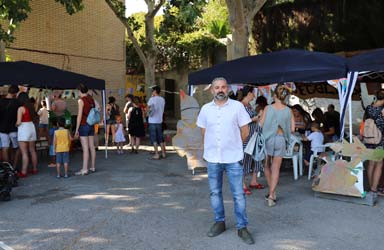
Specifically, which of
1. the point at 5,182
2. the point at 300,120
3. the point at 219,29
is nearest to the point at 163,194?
the point at 5,182

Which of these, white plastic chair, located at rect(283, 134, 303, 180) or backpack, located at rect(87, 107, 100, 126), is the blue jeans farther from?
backpack, located at rect(87, 107, 100, 126)

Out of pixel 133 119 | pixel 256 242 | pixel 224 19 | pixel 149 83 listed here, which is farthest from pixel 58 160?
pixel 224 19

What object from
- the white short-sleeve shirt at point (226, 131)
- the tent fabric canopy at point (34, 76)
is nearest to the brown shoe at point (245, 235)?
the white short-sleeve shirt at point (226, 131)

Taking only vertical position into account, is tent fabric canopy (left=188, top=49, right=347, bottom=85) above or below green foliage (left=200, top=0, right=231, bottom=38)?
below

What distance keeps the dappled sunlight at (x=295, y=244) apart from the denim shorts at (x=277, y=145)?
1.51 meters

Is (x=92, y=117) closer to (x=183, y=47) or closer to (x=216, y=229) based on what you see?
(x=216, y=229)

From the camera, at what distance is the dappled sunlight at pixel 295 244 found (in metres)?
4.25

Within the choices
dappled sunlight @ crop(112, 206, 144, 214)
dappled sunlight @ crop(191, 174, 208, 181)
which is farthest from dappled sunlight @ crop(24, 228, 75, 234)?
dappled sunlight @ crop(191, 174, 208, 181)

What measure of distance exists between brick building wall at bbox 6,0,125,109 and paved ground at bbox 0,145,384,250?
7.52m

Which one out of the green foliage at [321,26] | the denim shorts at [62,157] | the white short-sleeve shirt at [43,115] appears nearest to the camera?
the denim shorts at [62,157]

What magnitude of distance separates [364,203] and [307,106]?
9.94m

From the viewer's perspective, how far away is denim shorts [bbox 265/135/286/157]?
5645 mm

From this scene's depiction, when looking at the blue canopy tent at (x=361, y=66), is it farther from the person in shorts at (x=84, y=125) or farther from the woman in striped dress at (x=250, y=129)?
the person in shorts at (x=84, y=125)

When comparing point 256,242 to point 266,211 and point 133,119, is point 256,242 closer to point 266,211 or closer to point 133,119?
point 266,211
